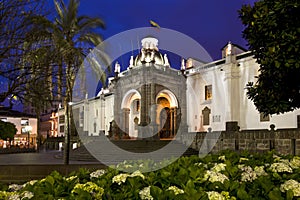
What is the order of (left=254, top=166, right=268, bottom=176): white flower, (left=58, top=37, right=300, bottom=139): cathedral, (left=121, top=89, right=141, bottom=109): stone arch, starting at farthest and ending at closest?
(left=121, top=89, right=141, bottom=109): stone arch → (left=58, top=37, right=300, bottom=139): cathedral → (left=254, top=166, right=268, bottom=176): white flower

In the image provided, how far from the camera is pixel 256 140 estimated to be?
1731 cm

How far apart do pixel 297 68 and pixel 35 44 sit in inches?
240

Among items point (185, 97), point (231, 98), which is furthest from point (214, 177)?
point (185, 97)

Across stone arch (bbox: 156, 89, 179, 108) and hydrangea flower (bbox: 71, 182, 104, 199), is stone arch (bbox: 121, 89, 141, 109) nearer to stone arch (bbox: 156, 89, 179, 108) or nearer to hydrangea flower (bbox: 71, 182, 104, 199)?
stone arch (bbox: 156, 89, 179, 108)

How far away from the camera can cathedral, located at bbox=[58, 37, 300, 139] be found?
26.8 m

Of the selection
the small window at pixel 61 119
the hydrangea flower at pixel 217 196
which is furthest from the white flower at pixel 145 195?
the small window at pixel 61 119

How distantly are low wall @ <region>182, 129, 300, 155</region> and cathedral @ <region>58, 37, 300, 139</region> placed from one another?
2.26 metres

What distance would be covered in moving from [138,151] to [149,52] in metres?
17.2

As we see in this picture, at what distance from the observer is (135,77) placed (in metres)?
32.6

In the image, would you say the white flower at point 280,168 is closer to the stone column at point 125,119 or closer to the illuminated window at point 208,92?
the illuminated window at point 208,92

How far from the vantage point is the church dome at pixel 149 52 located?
3507 cm

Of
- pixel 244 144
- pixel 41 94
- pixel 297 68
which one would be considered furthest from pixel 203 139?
pixel 297 68

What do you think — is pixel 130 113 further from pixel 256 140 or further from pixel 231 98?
pixel 256 140

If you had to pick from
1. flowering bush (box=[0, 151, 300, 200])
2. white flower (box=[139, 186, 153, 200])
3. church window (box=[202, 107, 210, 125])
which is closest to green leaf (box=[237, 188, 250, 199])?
flowering bush (box=[0, 151, 300, 200])
